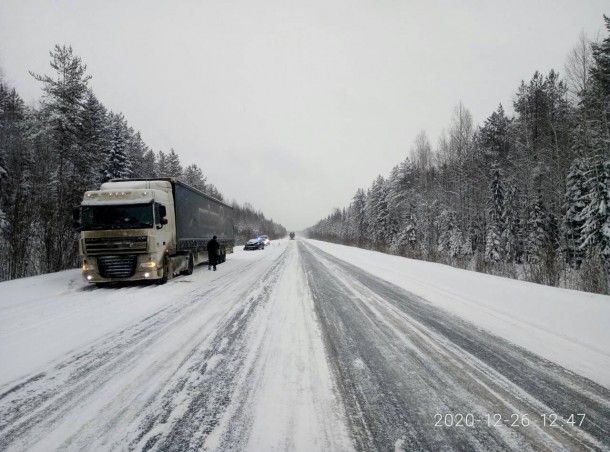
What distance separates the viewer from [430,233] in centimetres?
3572

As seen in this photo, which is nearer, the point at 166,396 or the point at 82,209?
the point at 166,396

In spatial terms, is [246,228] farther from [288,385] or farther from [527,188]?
[288,385]

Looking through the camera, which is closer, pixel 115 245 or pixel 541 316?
pixel 541 316

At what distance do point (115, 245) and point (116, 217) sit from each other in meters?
0.99

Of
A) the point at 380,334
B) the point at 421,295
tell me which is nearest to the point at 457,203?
the point at 421,295

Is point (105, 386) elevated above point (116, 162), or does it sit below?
below

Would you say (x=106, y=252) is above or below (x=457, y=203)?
below

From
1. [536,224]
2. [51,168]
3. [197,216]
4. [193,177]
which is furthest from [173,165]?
[536,224]

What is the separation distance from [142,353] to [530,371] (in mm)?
5150

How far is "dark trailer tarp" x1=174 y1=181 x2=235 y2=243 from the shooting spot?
13.2m

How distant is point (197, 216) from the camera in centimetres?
1572

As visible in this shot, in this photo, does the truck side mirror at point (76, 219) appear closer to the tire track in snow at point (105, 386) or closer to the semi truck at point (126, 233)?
the semi truck at point (126, 233)

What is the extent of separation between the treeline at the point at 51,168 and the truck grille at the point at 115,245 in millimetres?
4707

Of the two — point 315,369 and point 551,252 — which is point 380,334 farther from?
point 551,252
